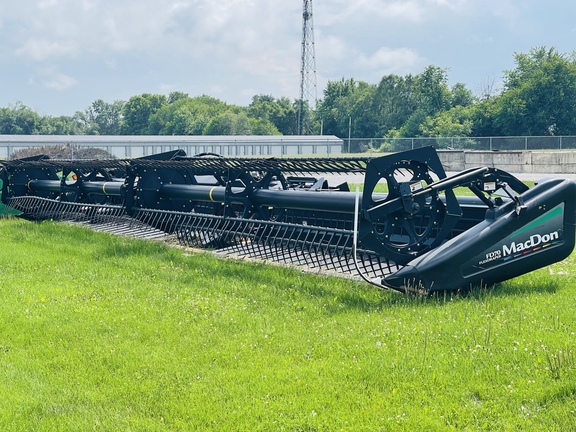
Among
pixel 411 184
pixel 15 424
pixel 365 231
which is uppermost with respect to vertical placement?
pixel 411 184

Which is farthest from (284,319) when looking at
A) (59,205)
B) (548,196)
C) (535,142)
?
(535,142)

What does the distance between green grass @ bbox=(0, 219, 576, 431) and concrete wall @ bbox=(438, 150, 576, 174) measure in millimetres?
24978

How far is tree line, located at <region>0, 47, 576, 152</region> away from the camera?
5550cm

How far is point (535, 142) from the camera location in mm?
40562

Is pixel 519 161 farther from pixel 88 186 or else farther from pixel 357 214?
pixel 357 214

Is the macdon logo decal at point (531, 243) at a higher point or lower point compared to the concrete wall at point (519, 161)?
lower

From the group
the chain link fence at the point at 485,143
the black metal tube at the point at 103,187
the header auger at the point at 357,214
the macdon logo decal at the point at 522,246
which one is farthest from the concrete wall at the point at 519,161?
the macdon logo decal at the point at 522,246

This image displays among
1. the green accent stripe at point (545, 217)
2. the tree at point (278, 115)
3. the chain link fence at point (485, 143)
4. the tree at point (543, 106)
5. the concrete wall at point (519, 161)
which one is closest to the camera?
the green accent stripe at point (545, 217)

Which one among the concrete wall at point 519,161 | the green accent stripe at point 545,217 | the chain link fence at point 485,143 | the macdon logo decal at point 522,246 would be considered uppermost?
the chain link fence at point 485,143

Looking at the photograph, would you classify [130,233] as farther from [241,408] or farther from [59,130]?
[59,130]

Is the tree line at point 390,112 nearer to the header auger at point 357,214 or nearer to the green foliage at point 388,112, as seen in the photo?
the green foliage at point 388,112

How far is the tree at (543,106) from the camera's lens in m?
54.9

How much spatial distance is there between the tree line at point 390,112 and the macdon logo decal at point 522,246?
5005 centimetres

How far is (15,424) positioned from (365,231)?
3.65 metres
